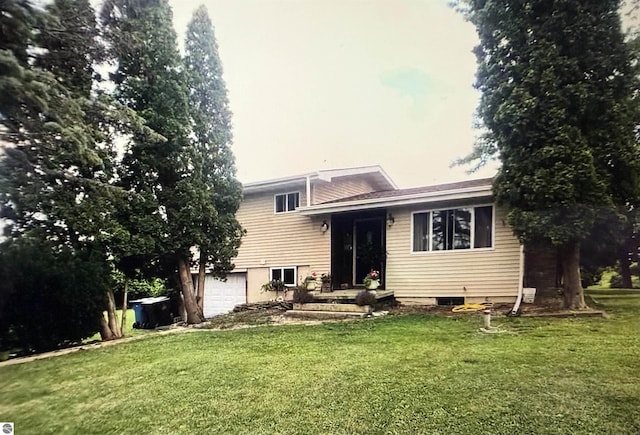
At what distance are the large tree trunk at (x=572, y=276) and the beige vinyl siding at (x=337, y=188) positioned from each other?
47.6 inches

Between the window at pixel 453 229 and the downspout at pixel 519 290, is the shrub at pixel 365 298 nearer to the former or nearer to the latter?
the window at pixel 453 229

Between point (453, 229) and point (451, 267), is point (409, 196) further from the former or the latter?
point (451, 267)

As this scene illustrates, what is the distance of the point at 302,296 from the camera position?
87.1 inches

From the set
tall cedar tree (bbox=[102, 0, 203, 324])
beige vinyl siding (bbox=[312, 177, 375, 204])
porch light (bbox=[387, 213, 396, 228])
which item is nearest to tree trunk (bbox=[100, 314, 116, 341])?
tall cedar tree (bbox=[102, 0, 203, 324])

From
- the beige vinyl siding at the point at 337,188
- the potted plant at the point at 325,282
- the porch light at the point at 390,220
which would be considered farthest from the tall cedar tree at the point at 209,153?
the porch light at the point at 390,220

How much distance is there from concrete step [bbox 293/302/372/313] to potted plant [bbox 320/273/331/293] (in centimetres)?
11

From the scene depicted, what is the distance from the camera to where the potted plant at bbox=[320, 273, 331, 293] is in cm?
258

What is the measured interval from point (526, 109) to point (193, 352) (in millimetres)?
1755

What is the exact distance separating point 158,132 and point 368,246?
2.18 m

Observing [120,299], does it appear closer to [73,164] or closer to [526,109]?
[73,164]

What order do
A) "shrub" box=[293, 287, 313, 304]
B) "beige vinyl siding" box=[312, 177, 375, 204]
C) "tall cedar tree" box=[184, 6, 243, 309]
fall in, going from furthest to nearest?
1. "beige vinyl siding" box=[312, 177, 375, 204]
2. "shrub" box=[293, 287, 313, 304]
3. "tall cedar tree" box=[184, 6, 243, 309]

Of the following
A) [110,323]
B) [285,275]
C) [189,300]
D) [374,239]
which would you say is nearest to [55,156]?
[110,323]

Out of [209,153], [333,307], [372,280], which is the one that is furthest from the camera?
[372,280]

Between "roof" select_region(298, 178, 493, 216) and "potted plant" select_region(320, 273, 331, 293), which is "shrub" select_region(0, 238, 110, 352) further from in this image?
"potted plant" select_region(320, 273, 331, 293)
